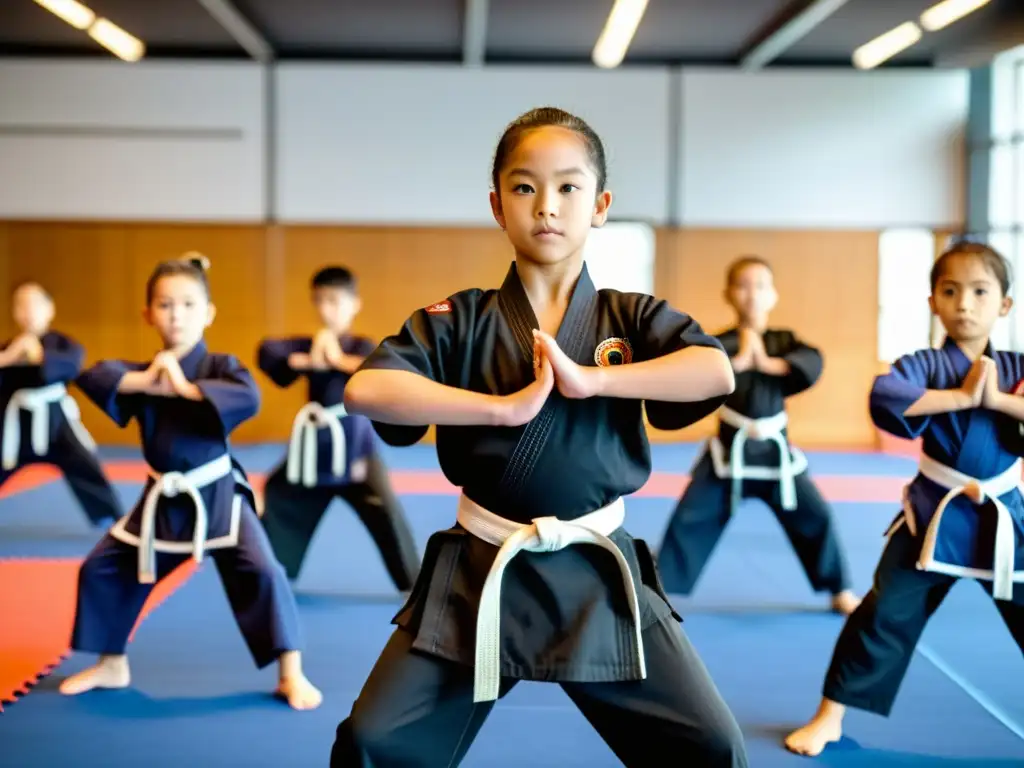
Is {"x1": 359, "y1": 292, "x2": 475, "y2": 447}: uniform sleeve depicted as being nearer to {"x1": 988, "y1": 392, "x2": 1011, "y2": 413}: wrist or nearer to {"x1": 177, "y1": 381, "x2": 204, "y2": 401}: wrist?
{"x1": 177, "y1": 381, "x2": 204, "y2": 401}: wrist

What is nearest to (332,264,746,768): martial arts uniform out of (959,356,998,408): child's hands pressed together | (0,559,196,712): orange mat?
(959,356,998,408): child's hands pressed together

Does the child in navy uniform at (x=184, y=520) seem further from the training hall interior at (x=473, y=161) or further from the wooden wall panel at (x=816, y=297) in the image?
the wooden wall panel at (x=816, y=297)

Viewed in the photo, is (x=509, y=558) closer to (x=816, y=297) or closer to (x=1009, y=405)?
(x=1009, y=405)

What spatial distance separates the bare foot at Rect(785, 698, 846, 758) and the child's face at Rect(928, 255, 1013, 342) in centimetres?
107

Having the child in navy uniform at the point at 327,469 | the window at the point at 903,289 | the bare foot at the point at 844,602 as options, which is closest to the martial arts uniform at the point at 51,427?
the child in navy uniform at the point at 327,469

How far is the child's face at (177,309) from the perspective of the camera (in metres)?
2.90

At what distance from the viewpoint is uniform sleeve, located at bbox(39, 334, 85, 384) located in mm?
4895

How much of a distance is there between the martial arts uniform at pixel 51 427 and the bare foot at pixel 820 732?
3.76m

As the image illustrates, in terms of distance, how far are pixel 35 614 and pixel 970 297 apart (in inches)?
137

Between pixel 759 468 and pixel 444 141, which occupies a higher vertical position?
pixel 444 141

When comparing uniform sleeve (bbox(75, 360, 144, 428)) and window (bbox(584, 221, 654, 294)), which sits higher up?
window (bbox(584, 221, 654, 294))

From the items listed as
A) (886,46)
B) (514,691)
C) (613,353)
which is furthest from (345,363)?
(886,46)

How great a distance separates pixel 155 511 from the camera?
2879mm

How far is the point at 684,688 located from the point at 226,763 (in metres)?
1.46
